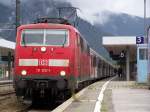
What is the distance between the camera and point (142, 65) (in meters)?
38.2

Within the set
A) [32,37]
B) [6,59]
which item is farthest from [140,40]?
[6,59]

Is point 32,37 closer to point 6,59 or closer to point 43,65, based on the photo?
point 43,65

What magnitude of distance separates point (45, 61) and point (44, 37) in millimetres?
1219

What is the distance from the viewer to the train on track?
2139cm

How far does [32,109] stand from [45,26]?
334cm

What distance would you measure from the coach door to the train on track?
1593 centimetres

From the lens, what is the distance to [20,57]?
71.5ft

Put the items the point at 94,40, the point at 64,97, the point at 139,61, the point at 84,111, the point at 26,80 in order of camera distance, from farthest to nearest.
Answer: the point at 94,40, the point at 139,61, the point at 64,97, the point at 26,80, the point at 84,111

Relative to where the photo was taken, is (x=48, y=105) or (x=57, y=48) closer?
(x=57, y=48)

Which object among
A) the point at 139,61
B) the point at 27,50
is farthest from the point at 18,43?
the point at 139,61

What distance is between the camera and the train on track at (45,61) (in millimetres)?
21391

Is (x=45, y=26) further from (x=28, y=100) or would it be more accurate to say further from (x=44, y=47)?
(x=28, y=100)

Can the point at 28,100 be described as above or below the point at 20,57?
below

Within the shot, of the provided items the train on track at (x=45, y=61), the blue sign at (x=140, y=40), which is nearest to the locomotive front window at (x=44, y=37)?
the train on track at (x=45, y=61)
